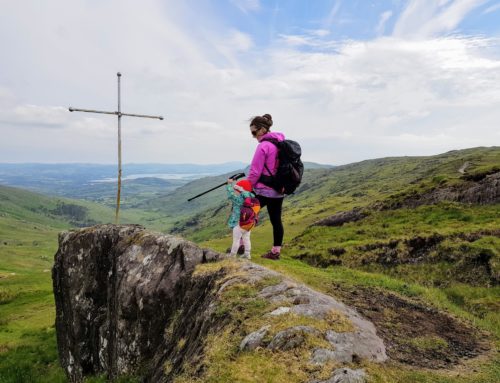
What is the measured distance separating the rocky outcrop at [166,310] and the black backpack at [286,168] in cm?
340

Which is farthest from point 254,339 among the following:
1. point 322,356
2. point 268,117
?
point 268,117

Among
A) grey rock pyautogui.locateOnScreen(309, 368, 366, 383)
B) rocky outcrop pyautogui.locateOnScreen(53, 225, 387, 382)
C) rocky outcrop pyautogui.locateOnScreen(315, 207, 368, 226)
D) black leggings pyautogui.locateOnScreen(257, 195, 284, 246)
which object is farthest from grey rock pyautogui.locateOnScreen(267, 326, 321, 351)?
rocky outcrop pyautogui.locateOnScreen(315, 207, 368, 226)

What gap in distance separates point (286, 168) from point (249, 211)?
2264 millimetres

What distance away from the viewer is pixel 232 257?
15.0 m

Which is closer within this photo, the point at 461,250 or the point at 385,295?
the point at 385,295

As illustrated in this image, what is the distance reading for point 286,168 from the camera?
14.5 m

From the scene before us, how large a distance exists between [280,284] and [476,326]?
21.6 ft

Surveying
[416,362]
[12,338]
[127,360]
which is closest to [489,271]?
[416,362]

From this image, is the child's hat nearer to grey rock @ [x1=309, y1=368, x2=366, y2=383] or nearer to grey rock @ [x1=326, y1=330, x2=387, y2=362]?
grey rock @ [x1=326, y1=330, x2=387, y2=362]

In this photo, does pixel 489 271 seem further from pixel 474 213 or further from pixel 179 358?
pixel 179 358

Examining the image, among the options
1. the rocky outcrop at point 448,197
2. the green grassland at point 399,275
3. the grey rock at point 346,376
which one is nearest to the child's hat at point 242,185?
the green grassland at point 399,275

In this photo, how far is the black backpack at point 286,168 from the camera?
14406 mm

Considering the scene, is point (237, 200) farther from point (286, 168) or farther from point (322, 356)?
point (322, 356)

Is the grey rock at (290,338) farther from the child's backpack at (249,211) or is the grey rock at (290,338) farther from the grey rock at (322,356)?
the child's backpack at (249,211)
